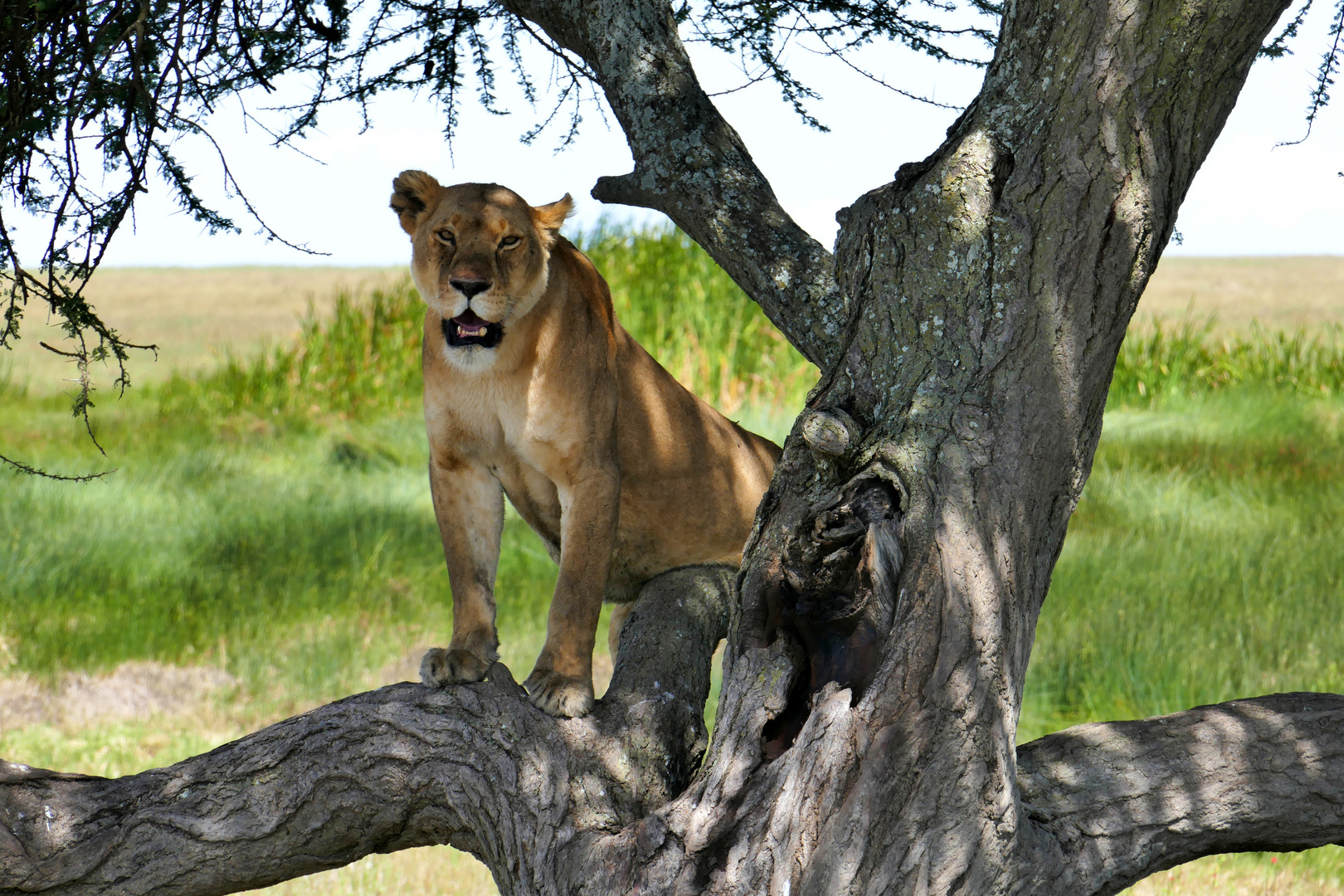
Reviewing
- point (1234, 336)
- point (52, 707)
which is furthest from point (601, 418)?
point (1234, 336)

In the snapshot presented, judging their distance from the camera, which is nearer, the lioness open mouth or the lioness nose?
the lioness nose

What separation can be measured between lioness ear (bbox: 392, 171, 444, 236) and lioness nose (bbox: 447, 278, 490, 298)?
372 mm

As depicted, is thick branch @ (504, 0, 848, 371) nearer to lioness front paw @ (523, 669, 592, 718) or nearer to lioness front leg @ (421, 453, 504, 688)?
lioness front leg @ (421, 453, 504, 688)

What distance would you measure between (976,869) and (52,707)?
6.14m

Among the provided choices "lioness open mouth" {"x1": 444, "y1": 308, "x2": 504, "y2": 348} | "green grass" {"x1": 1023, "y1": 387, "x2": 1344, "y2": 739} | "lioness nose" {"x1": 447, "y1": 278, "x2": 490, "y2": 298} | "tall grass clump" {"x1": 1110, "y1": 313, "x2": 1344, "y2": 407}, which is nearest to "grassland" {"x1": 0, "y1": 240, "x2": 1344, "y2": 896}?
"green grass" {"x1": 1023, "y1": 387, "x2": 1344, "y2": 739}

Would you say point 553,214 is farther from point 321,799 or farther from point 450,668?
point 321,799

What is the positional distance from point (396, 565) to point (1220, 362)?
12.2 meters

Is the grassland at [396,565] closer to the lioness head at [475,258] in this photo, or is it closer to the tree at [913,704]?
the tree at [913,704]

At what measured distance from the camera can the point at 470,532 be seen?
391 centimetres

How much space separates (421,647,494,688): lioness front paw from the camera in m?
3.39

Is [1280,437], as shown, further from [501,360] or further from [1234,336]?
[501,360]

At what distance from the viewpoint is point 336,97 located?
5.23m

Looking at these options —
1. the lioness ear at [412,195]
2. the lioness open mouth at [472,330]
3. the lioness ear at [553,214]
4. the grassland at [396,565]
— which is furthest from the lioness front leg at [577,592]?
the grassland at [396,565]

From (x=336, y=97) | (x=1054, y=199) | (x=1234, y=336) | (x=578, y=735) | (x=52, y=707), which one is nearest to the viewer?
(x=1054, y=199)
